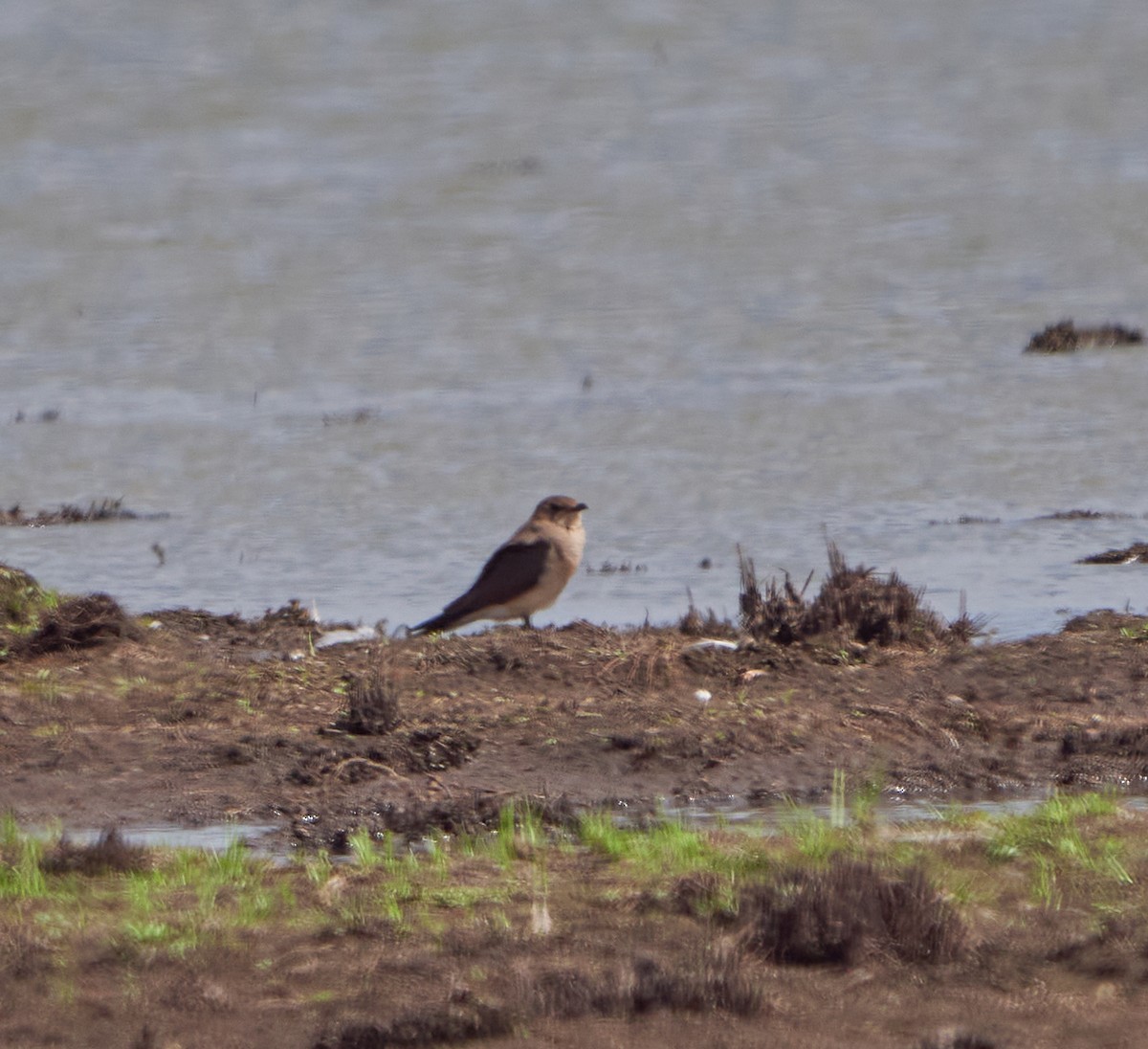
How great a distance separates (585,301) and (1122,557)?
12856 mm

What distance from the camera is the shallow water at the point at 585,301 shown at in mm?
14648

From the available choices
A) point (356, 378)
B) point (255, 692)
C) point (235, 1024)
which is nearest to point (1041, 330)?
point (356, 378)

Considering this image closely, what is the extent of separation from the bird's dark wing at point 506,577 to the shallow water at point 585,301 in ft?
1.51

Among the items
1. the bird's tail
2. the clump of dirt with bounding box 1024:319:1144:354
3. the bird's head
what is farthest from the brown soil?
the clump of dirt with bounding box 1024:319:1144:354

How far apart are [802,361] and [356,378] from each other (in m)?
3.86

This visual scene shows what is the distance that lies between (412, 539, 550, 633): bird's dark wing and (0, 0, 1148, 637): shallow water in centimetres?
46

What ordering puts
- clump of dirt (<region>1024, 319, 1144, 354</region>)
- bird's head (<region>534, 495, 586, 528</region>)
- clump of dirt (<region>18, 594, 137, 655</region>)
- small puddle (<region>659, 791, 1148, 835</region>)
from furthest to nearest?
clump of dirt (<region>1024, 319, 1144, 354</region>), bird's head (<region>534, 495, 586, 528</region>), clump of dirt (<region>18, 594, 137, 655</region>), small puddle (<region>659, 791, 1148, 835</region>)

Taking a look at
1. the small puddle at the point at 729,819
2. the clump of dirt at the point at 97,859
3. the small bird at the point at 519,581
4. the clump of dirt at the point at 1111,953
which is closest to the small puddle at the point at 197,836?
the small puddle at the point at 729,819

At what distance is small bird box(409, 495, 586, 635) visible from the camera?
460 inches

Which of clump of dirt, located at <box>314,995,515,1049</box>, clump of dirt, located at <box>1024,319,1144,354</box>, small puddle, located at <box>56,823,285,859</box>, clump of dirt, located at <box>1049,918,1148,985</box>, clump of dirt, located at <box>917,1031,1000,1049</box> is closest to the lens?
clump of dirt, located at <box>917,1031,1000,1049</box>

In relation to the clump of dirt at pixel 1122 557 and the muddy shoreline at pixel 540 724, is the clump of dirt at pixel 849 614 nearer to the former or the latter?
the muddy shoreline at pixel 540 724

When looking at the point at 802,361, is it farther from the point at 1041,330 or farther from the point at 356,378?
the point at 356,378

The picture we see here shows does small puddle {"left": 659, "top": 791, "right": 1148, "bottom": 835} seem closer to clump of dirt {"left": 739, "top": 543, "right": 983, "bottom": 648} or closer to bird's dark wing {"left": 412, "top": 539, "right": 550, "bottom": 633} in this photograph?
clump of dirt {"left": 739, "top": 543, "right": 983, "bottom": 648}

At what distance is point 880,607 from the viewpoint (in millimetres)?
10516
